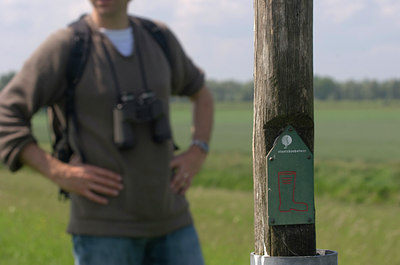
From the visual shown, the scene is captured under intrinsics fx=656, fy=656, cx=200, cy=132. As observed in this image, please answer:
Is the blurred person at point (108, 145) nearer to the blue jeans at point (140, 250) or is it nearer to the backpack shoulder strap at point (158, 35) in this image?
the blue jeans at point (140, 250)

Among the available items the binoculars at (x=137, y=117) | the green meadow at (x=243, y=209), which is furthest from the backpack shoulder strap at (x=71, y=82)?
the green meadow at (x=243, y=209)

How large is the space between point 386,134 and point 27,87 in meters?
40.5

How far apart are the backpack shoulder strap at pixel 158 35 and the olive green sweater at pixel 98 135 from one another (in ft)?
0.80

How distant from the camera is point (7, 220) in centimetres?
1352

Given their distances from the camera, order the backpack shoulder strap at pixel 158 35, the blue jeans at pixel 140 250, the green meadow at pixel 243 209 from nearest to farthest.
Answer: the blue jeans at pixel 140 250 < the backpack shoulder strap at pixel 158 35 < the green meadow at pixel 243 209

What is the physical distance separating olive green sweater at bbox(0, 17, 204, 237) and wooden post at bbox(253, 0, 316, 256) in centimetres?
123

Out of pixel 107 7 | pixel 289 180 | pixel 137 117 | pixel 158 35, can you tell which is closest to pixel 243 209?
pixel 158 35

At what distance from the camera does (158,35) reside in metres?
3.88

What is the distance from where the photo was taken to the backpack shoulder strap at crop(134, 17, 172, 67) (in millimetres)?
3873

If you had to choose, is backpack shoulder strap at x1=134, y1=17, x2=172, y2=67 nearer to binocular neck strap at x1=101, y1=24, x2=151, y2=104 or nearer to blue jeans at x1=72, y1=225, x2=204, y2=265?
binocular neck strap at x1=101, y1=24, x2=151, y2=104

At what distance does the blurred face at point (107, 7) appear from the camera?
361 cm

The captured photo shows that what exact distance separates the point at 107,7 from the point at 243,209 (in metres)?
11.9

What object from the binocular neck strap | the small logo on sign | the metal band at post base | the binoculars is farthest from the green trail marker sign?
the binocular neck strap

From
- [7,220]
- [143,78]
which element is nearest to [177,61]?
[143,78]
